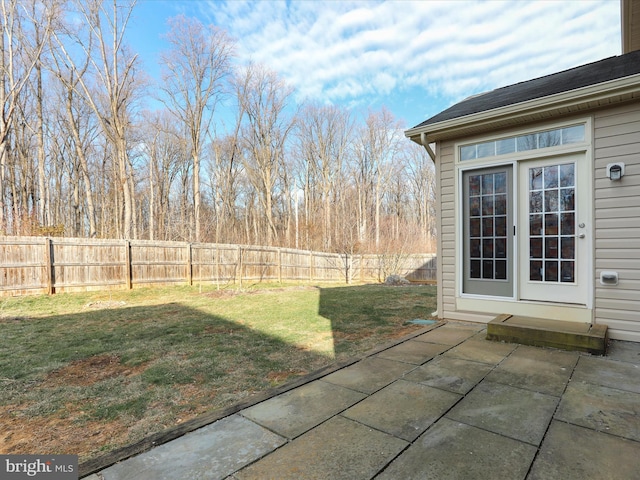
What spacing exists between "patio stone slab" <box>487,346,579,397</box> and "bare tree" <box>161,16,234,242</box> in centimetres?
1370

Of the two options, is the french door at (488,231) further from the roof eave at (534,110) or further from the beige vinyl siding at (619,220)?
the beige vinyl siding at (619,220)

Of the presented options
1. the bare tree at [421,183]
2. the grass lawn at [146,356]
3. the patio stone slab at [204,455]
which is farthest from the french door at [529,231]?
the bare tree at [421,183]

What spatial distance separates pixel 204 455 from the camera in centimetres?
154

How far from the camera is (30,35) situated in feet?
36.4

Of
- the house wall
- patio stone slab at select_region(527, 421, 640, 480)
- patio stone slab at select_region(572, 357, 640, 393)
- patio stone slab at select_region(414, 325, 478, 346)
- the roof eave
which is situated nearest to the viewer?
patio stone slab at select_region(527, 421, 640, 480)

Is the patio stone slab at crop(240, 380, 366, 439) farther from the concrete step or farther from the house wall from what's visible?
the house wall

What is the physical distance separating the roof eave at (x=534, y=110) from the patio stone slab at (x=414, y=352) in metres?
2.56

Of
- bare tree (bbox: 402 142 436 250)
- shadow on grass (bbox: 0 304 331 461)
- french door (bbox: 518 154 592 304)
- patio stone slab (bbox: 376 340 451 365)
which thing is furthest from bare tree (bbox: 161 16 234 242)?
french door (bbox: 518 154 592 304)

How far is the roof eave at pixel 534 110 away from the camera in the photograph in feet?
10.2

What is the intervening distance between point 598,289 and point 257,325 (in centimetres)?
416

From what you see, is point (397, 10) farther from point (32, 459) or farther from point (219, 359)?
point (32, 459)

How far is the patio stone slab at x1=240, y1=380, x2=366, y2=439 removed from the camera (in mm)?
1799

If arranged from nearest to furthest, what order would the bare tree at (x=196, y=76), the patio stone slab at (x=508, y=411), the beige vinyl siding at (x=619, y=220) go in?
1. the patio stone slab at (x=508, y=411)
2. the beige vinyl siding at (x=619, y=220)
3. the bare tree at (x=196, y=76)

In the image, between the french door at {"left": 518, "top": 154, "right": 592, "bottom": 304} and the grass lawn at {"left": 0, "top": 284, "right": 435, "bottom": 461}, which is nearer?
the grass lawn at {"left": 0, "top": 284, "right": 435, "bottom": 461}
